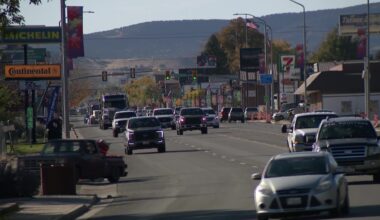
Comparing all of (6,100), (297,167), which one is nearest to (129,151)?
(6,100)

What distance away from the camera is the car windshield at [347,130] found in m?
29.5

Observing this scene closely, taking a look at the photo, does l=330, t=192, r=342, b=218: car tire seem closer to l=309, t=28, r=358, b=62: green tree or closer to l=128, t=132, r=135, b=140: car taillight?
l=128, t=132, r=135, b=140: car taillight

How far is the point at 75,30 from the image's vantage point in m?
74.0

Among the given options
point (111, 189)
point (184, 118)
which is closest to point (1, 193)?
point (111, 189)

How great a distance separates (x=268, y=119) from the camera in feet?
371

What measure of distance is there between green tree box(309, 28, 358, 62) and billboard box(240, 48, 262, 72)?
25.4 metres

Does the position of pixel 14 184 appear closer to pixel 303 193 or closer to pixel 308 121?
pixel 303 193

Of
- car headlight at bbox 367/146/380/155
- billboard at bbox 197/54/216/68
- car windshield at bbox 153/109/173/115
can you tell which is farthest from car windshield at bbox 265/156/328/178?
billboard at bbox 197/54/216/68

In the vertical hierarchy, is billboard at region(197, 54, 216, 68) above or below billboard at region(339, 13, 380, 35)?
below

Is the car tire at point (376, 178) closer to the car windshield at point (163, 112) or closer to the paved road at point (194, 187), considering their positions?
the paved road at point (194, 187)

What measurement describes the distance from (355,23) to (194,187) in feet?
363

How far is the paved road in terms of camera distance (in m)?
23.9

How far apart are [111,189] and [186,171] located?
559 cm

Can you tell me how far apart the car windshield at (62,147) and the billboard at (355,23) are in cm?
10596
